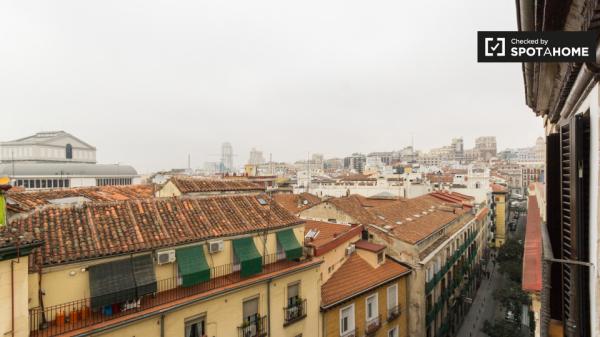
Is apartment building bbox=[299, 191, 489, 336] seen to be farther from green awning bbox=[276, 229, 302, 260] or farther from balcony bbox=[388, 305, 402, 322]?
green awning bbox=[276, 229, 302, 260]

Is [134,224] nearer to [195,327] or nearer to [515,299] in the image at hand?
[195,327]

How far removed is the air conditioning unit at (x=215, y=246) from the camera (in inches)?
515

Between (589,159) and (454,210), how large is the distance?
29895mm

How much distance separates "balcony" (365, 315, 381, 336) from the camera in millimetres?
17406

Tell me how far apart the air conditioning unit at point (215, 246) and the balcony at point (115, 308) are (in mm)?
684

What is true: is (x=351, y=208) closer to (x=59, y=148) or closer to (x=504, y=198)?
(x=504, y=198)

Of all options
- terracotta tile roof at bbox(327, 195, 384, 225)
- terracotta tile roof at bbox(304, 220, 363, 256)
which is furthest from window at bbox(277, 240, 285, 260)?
terracotta tile roof at bbox(327, 195, 384, 225)

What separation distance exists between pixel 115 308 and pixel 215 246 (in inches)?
156

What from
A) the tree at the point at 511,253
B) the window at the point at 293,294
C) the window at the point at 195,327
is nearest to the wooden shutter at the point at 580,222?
the window at the point at 195,327

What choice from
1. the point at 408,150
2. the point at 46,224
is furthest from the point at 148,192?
the point at 408,150

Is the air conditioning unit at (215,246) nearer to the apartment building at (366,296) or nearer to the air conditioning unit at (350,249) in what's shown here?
the apartment building at (366,296)

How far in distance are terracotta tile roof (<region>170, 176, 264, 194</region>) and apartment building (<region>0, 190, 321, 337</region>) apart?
262 centimetres

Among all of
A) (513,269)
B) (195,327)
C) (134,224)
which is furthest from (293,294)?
(513,269)

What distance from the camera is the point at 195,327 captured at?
38.4ft
